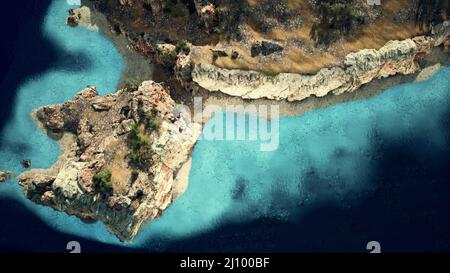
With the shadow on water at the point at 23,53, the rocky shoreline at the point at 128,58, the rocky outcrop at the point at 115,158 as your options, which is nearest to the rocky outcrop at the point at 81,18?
the rocky shoreline at the point at 128,58

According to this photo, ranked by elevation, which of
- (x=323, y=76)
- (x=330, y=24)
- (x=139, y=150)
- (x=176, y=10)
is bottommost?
(x=139, y=150)

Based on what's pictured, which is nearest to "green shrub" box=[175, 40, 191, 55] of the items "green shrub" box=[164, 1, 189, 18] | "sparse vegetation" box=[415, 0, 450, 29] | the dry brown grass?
the dry brown grass

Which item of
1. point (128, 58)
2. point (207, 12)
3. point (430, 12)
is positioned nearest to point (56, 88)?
point (128, 58)

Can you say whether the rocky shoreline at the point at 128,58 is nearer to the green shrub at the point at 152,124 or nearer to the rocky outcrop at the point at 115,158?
the rocky outcrop at the point at 115,158

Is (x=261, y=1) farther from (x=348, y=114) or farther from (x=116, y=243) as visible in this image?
(x=116, y=243)

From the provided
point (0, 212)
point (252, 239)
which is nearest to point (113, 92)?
point (0, 212)

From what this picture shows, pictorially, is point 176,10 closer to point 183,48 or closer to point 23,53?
point 183,48

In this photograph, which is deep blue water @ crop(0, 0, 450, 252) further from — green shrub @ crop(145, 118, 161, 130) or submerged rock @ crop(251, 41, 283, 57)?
submerged rock @ crop(251, 41, 283, 57)
